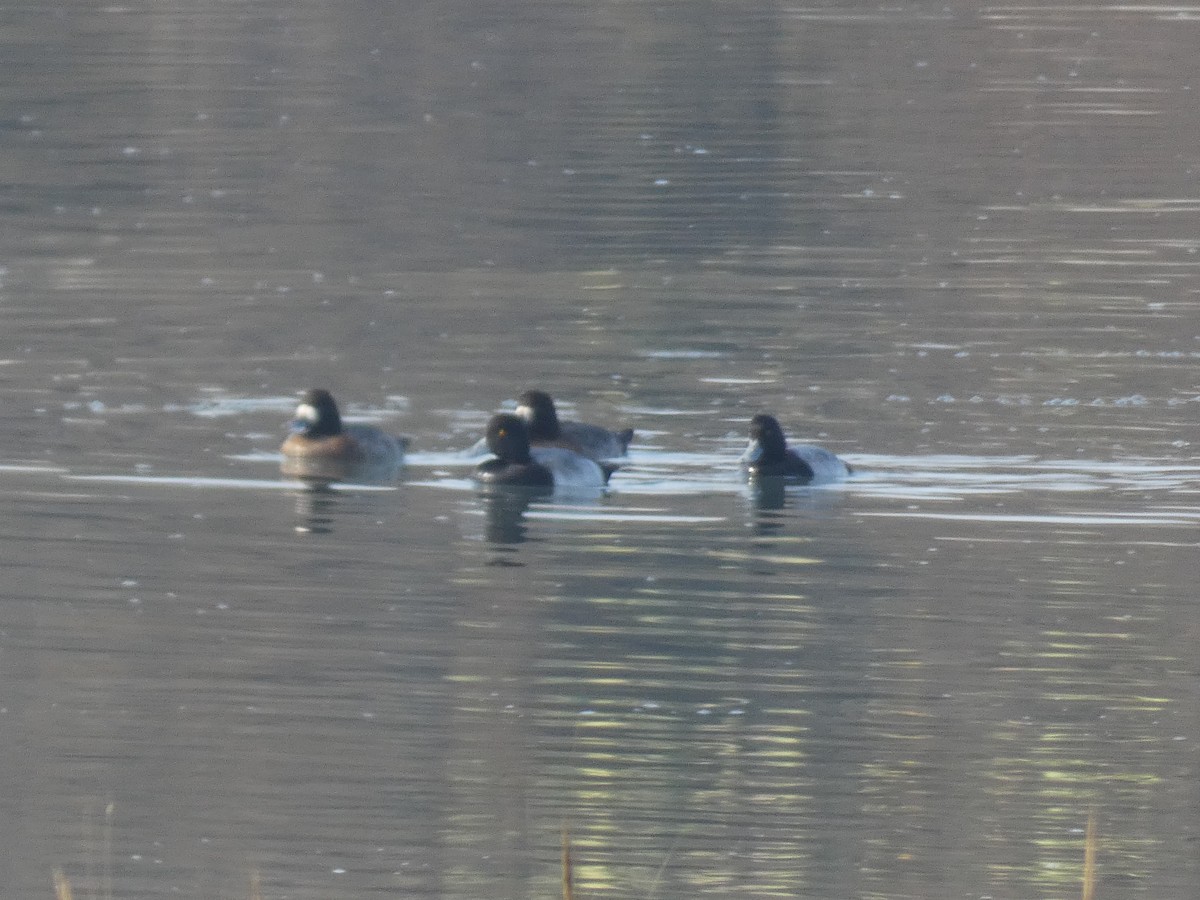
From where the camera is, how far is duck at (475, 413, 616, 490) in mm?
16250

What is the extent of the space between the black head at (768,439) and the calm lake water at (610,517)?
0.28 m

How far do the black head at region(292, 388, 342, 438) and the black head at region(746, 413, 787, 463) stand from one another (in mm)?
2752

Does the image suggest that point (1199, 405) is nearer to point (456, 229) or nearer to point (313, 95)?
point (456, 229)

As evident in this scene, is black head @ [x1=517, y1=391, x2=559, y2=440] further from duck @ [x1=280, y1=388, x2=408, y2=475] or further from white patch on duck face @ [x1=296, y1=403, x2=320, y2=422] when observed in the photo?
white patch on duck face @ [x1=296, y1=403, x2=320, y2=422]

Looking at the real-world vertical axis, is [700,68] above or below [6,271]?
above

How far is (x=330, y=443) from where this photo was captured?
54.8ft

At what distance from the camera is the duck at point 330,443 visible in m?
16.6

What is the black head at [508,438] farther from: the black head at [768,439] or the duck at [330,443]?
the black head at [768,439]

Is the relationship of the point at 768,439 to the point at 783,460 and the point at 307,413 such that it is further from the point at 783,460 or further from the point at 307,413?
the point at 307,413

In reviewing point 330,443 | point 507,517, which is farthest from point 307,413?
point 507,517

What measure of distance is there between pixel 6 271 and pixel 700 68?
64.8 ft

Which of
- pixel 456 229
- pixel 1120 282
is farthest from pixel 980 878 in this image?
pixel 456 229

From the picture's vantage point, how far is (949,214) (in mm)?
A: 27562

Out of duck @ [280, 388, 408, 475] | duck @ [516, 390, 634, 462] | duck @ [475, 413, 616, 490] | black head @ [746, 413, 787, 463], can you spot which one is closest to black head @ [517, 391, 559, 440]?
duck @ [516, 390, 634, 462]
